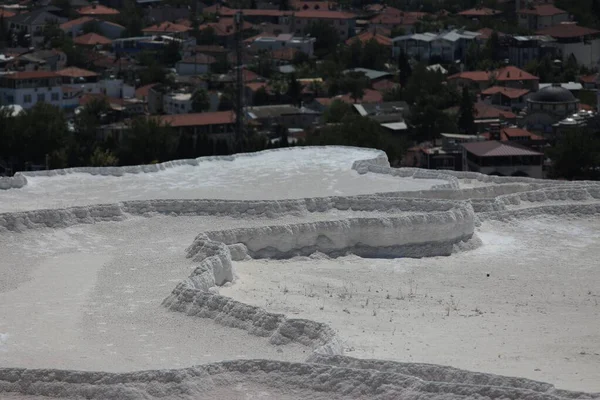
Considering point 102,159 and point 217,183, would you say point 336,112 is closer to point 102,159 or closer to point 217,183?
point 102,159

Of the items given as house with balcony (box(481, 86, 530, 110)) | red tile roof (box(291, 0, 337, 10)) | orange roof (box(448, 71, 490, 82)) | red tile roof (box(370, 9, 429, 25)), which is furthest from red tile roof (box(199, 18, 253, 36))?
house with balcony (box(481, 86, 530, 110))

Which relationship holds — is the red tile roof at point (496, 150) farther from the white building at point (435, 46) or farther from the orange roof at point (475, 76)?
the white building at point (435, 46)

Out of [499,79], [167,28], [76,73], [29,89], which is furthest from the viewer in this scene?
[167,28]

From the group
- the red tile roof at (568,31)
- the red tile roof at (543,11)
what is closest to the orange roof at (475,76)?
the red tile roof at (568,31)

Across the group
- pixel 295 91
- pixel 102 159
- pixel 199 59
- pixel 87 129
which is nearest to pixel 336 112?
pixel 295 91

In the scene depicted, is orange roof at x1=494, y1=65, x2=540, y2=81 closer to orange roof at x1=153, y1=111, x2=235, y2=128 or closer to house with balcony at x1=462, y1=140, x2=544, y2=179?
orange roof at x1=153, y1=111, x2=235, y2=128
